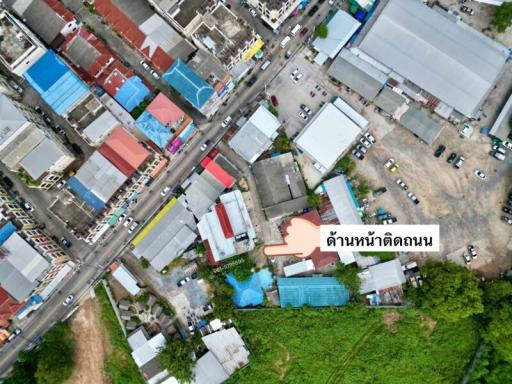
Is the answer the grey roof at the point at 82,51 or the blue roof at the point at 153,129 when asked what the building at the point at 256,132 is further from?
the grey roof at the point at 82,51

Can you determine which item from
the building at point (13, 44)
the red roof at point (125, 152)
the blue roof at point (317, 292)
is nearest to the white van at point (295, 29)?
the red roof at point (125, 152)

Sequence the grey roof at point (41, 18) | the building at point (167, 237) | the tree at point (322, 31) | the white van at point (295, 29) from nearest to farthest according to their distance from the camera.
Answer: the tree at point (322, 31) → the building at point (167, 237) → the grey roof at point (41, 18) → the white van at point (295, 29)

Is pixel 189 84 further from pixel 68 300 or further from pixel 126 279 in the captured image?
pixel 68 300

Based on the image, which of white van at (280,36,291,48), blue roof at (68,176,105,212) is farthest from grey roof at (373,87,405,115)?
blue roof at (68,176,105,212)

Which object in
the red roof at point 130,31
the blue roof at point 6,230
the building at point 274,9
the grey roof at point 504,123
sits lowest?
the blue roof at point 6,230

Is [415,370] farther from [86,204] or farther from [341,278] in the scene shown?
[86,204]

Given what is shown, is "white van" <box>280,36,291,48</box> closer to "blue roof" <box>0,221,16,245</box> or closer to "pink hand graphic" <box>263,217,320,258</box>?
"pink hand graphic" <box>263,217,320,258</box>

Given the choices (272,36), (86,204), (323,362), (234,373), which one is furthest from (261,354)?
(272,36)
